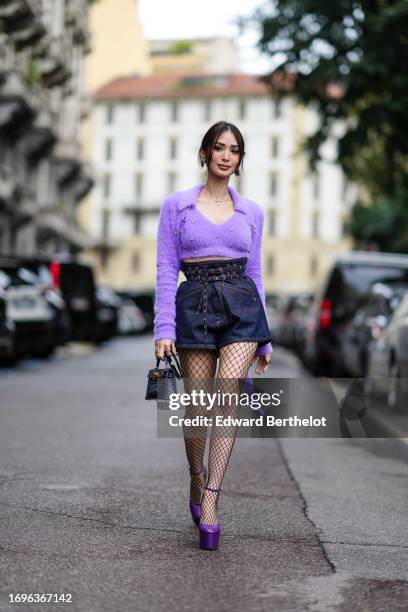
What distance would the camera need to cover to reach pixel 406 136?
709 inches

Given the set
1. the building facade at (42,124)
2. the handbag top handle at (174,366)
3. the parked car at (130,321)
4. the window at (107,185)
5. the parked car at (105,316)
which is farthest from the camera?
the window at (107,185)

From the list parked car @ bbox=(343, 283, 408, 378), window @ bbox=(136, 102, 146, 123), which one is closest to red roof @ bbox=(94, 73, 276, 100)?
window @ bbox=(136, 102, 146, 123)

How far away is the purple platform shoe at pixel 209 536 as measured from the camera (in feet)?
16.5

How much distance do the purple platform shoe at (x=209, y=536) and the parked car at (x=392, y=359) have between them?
6326mm

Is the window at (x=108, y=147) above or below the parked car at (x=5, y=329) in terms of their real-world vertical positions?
above

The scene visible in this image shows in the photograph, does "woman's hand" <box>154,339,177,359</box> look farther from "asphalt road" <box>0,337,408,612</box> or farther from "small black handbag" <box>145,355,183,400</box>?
"asphalt road" <box>0,337,408,612</box>

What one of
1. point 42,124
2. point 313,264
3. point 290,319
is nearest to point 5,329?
point 290,319

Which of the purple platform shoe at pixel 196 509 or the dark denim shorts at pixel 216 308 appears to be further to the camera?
the purple platform shoe at pixel 196 509

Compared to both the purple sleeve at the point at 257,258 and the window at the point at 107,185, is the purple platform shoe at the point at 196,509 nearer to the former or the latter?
the purple sleeve at the point at 257,258

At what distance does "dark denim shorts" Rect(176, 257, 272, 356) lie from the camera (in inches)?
207

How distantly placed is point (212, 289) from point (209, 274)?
7 centimetres

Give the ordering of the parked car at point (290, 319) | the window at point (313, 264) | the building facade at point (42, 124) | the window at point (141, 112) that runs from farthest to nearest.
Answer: the window at point (141, 112), the window at point (313, 264), the building facade at point (42, 124), the parked car at point (290, 319)

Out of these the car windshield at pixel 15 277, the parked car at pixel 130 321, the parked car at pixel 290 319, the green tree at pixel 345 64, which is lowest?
the parked car at pixel 130 321

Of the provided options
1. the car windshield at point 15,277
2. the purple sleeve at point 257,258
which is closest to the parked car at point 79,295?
Answer: the car windshield at point 15,277
